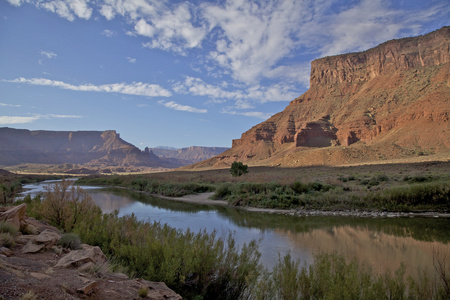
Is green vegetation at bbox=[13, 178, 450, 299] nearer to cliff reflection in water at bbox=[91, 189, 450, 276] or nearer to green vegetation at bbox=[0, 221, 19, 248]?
cliff reflection in water at bbox=[91, 189, 450, 276]

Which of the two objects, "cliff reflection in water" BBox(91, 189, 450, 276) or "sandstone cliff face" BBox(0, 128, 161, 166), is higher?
"sandstone cliff face" BBox(0, 128, 161, 166)

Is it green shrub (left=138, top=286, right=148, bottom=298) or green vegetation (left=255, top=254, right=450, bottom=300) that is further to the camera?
green vegetation (left=255, top=254, right=450, bottom=300)

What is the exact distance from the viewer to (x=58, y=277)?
12.1 ft

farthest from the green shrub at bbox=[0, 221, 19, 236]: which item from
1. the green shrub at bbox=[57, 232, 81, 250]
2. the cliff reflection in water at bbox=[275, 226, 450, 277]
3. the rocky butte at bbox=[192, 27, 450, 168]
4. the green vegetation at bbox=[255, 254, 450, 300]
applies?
the rocky butte at bbox=[192, 27, 450, 168]

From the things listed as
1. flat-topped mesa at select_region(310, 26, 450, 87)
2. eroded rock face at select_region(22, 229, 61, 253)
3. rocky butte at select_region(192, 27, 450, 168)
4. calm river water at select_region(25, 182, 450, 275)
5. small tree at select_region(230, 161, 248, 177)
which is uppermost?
flat-topped mesa at select_region(310, 26, 450, 87)

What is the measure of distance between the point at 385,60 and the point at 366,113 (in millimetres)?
26699

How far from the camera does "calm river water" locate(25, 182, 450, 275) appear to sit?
27.7 ft

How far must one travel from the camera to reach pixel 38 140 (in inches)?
7288

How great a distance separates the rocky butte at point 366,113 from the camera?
2488 inches

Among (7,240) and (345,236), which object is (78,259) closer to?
(7,240)

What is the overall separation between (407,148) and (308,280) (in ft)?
224

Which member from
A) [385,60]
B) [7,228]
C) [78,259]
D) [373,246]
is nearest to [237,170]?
[373,246]

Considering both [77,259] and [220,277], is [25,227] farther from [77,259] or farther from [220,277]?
[220,277]

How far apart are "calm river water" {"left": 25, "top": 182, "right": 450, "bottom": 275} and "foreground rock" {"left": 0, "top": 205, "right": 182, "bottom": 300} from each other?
3549 mm
